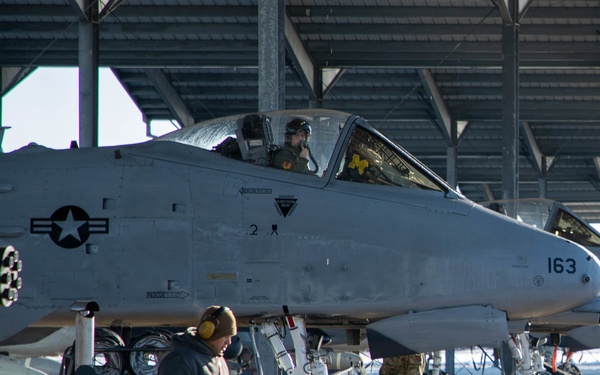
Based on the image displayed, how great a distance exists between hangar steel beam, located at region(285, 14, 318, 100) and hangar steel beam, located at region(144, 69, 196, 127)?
5.57 m

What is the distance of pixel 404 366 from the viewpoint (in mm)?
13133

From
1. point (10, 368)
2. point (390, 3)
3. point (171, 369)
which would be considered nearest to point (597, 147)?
point (390, 3)

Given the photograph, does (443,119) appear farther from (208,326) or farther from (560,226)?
(208,326)

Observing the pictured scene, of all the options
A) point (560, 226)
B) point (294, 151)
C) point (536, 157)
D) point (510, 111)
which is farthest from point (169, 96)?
point (294, 151)

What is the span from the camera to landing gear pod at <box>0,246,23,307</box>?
624 cm

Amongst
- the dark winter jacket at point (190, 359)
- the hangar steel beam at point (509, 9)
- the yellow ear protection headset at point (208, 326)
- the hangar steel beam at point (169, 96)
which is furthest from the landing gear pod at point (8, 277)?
the hangar steel beam at point (169, 96)

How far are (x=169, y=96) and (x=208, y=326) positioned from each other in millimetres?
27255

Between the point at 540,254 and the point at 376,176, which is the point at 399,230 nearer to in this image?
the point at 376,176

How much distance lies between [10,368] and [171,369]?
6.97 meters

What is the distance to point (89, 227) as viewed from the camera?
30.2ft

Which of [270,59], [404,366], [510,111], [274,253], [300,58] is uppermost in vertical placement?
[300,58]

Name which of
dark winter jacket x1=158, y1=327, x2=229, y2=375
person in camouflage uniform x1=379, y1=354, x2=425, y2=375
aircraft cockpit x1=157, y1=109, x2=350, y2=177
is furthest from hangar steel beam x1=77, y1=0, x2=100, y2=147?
dark winter jacket x1=158, y1=327, x2=229, y2=375

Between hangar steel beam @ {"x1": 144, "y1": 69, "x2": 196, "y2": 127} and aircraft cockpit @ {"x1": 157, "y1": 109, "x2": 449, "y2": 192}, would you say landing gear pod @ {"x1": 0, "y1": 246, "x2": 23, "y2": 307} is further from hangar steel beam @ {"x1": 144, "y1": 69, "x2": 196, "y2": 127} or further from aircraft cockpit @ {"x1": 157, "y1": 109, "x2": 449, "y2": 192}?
hangar steel beam @ {"x1": 144, "y1": 69, "x2": 196, "y2": 127}

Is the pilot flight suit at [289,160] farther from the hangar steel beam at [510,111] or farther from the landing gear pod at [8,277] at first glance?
the hangar steel beam at [510,111]
